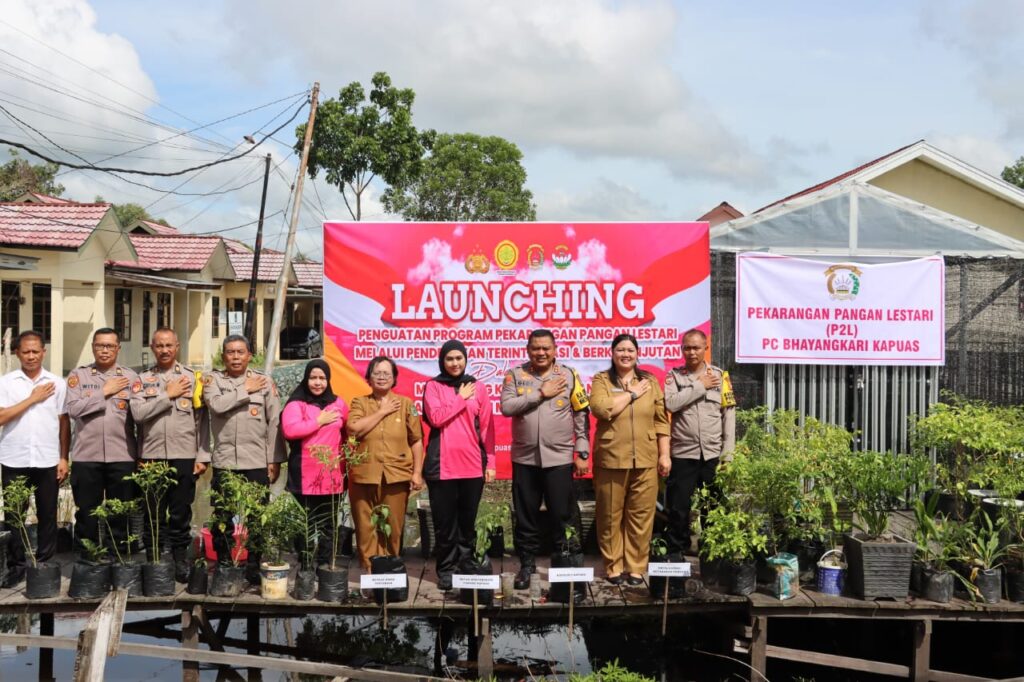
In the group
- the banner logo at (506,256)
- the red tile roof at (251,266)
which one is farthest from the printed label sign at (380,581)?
the red tile roof at (251,266)

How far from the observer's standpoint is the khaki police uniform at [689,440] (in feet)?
18.0


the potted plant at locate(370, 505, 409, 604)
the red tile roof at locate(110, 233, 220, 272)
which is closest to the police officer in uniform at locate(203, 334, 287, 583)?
the potted plant at locate(370, 505, 409, 604)

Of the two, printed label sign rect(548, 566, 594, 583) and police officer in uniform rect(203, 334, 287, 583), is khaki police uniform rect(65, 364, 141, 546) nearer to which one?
police officer in uniform rect(203, 334, 287, 583)

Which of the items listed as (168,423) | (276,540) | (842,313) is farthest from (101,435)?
(842,313)

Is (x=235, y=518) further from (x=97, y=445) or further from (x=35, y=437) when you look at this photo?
(x=35, y=437)

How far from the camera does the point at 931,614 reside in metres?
5.16

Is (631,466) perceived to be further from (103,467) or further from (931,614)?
(103,467)

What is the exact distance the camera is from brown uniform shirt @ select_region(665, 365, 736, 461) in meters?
5.46

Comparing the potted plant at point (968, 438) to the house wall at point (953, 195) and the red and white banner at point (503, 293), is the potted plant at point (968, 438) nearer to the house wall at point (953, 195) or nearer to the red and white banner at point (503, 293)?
the red and white banner at point (503, 293)

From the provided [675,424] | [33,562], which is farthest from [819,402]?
[33,562]

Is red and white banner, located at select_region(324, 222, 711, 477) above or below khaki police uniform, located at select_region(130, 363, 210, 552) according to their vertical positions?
above

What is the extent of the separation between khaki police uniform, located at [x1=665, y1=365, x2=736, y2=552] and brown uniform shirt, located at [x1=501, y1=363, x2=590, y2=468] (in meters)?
0.62

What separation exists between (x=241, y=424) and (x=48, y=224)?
12501 millimetres

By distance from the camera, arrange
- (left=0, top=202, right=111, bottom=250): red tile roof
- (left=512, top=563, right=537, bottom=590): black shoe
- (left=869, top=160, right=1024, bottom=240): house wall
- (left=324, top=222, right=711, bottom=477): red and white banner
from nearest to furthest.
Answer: (left=512, top=563, right=537, bottom=590): black shoe
(left=324, top=222, right=711, bottom=477): red and white banner
(left=869, top=160, right=1024, bottom=240): house wall
(left=0, top=202, right=111, bottom=250): red tile roof
